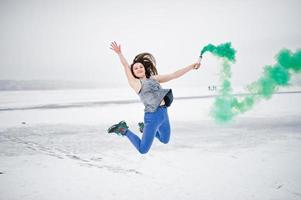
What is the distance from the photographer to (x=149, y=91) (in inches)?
169

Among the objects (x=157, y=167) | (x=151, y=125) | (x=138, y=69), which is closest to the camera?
(x=151, y=125)

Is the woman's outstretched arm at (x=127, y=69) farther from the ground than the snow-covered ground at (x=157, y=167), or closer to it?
farther from the ground

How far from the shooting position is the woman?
14.0ft

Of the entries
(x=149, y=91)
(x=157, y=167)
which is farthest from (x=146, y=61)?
(x=157, y=167)

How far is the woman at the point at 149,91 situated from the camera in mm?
4281

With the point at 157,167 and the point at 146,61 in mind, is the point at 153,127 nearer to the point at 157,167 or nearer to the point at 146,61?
the point at 146,61

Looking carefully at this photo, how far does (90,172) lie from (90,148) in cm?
202

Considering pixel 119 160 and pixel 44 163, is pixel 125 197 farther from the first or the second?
pixel 44 163

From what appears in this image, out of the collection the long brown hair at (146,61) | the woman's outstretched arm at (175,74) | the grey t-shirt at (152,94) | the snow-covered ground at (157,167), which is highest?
the long brown hair at (146,61)

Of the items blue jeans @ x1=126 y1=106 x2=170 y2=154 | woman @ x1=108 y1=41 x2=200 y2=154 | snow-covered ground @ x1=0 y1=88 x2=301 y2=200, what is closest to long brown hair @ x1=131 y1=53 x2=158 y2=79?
woman @ x1=108 y1=41 x2=200 y2=154

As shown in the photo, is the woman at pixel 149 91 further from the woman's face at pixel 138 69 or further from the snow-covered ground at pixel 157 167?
the snow-covered ground at pixel 157 167

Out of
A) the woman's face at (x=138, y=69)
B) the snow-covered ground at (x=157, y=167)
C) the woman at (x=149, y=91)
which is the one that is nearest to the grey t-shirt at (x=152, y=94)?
the woman at (x=149, y=91)

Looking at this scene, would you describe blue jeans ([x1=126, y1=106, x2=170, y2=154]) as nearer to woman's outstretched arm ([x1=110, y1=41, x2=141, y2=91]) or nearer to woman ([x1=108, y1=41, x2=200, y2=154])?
woman ([x1=108, y1=41, x2=200, y2=154])

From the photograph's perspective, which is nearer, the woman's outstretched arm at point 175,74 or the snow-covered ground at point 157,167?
the snow-covered ground at point 157,167
